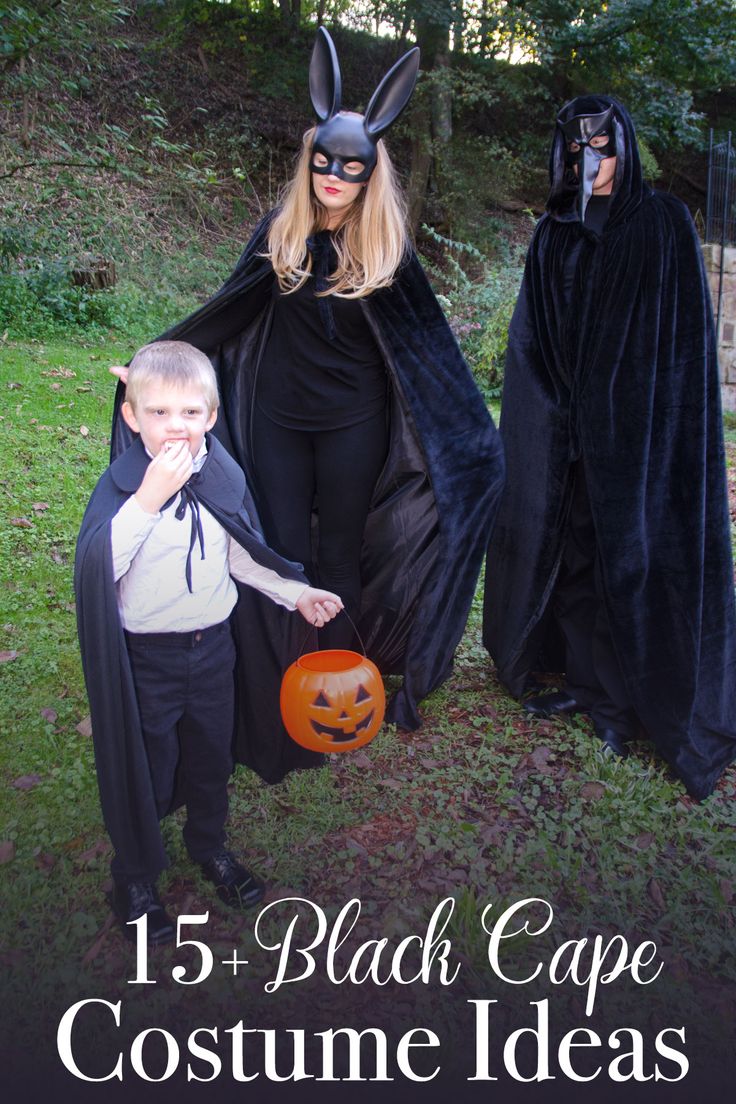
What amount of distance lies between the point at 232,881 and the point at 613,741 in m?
1.69

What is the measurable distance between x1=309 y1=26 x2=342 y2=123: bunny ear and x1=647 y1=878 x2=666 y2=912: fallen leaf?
278 centimetres

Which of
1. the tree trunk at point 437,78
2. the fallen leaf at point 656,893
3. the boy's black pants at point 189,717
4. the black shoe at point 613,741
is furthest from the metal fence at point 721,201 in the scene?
the boy's black pants at point 189,717

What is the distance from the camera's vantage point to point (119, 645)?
224 cm

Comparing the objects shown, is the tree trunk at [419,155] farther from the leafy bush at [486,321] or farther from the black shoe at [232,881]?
the black shoe at [232,881]

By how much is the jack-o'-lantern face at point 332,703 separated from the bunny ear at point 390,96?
5.84 feet

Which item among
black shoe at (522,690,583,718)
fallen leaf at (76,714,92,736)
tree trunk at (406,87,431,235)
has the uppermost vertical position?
tree trunk at (406,87,431,235)

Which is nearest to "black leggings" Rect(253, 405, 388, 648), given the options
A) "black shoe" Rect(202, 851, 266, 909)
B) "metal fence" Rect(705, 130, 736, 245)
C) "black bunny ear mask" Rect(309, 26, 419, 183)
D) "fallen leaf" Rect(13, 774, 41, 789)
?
"black bunny ear mask" Rect(309, 26, 419, 183)

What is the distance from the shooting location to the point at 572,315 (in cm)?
334

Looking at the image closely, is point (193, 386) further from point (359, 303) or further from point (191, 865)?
point (191, 865)

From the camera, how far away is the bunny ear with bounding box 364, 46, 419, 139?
2.87 m

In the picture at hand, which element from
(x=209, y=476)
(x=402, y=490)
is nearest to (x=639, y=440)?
(x=402, y=490)

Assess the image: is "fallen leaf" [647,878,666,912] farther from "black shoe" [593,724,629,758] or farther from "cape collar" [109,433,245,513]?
"cape collar" [109,433,245,513]

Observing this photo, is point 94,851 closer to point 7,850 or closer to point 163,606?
point 7,850

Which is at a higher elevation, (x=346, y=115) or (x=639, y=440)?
(x=346, y=115)
